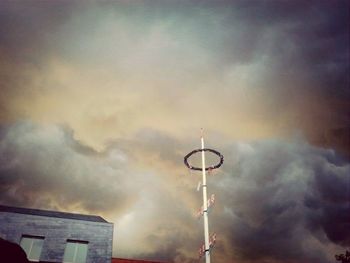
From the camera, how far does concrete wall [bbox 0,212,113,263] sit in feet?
92.2

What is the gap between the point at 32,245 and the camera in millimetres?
28234

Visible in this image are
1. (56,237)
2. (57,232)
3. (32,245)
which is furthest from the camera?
(57,232)

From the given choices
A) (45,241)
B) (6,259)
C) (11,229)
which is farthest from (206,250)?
(11,229)

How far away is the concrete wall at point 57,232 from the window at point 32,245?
0.36 metres

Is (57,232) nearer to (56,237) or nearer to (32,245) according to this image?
(56,237)

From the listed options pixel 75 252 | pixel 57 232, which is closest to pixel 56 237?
pixel 57 232

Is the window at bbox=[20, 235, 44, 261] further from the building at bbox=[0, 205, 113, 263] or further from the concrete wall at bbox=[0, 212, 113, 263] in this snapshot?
the concrete wall at bbox=[0, 212, 113, 263]

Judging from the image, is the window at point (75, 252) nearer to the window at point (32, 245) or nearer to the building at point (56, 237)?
the building at point (56, 237)

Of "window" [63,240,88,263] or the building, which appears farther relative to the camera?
"window" [63,240,88,263]

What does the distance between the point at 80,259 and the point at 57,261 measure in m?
1.92

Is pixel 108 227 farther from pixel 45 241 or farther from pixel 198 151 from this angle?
pixel 198 151

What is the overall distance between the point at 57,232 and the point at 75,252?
245cm

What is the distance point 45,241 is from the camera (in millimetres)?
28484

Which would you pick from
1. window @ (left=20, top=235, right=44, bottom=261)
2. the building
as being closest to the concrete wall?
the building
